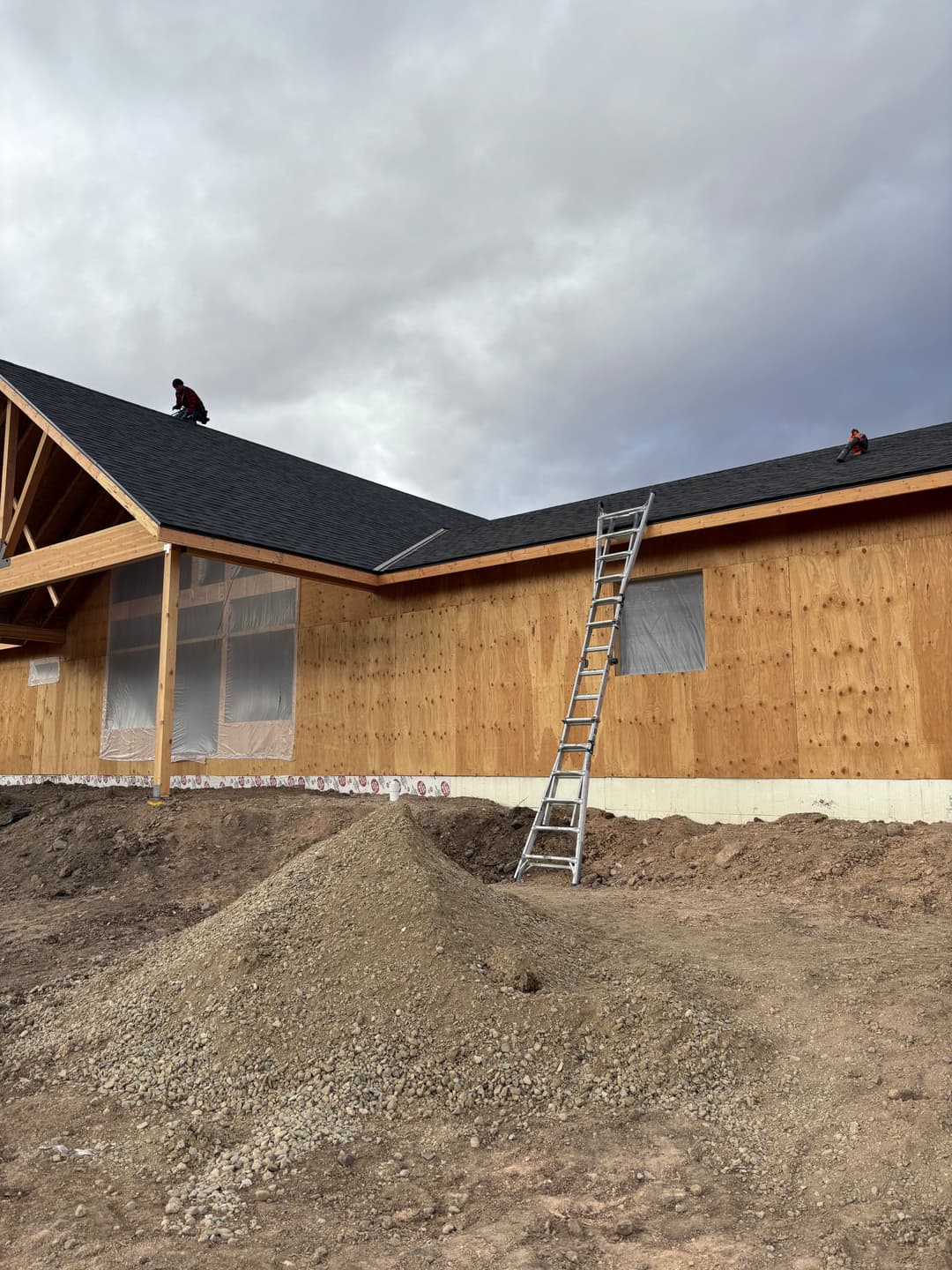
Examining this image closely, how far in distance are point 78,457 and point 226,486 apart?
2035 mm

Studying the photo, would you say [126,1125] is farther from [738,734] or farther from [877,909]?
[738,734]

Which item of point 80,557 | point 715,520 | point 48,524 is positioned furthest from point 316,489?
point 715,520

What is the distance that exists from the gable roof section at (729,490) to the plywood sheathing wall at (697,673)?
1.11 ft

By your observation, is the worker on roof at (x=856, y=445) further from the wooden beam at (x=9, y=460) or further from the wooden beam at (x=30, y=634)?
the wooden beam at (x=30, y=634)

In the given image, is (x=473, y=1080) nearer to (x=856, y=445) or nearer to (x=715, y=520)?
(x=715, y=520)

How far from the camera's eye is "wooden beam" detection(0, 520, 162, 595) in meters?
11.4

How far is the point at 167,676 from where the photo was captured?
34.6ft

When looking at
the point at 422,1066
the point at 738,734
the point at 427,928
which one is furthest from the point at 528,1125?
the point at 738,734

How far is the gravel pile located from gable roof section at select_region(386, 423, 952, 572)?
5.47 m

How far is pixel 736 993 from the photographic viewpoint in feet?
14.4

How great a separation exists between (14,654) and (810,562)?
622 inches

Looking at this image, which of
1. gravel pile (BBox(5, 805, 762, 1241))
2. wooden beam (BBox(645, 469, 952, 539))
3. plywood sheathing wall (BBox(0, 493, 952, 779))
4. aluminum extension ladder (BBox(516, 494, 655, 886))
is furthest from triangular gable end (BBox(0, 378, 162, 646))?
gravel pile (BBox(5, 805, 762, 1241))

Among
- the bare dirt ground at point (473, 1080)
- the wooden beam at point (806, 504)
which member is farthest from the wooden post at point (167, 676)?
the wooden beam at point (806, 504)

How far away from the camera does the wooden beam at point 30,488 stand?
12984 mm
